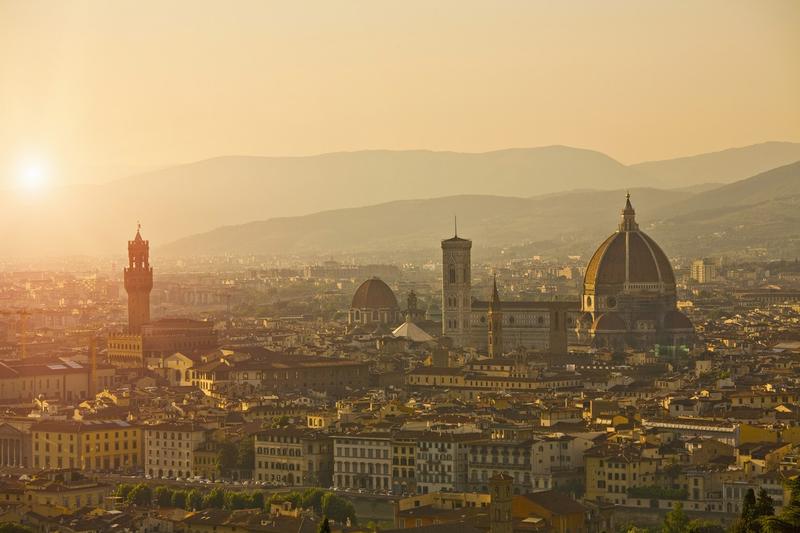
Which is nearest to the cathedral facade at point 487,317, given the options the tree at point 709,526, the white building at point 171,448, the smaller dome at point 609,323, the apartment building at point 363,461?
the smaller dome at point 609,323

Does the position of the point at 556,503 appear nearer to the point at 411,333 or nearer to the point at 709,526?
the point at 709,526

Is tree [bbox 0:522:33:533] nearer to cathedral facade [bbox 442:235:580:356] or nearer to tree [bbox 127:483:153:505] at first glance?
tree [bbox 127:483:153:505]

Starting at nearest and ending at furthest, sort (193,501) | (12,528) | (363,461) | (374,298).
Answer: (12,528) → (193,501) → (363,461) → (374,298)

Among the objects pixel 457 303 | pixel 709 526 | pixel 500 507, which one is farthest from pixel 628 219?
pixel 500 507

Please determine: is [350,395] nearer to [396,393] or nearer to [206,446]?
[396,393]

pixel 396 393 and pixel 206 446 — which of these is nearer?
pixel 206 446

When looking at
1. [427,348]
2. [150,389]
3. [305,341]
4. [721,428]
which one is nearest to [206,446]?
[721,428]
